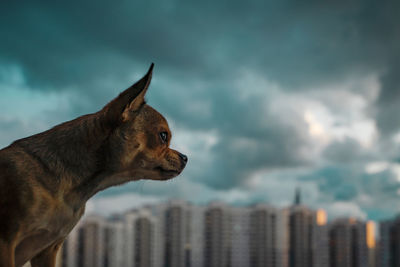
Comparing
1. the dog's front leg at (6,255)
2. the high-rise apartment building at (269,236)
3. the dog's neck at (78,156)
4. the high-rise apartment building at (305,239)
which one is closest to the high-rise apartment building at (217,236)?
the high-rise apartment building at (269,236)

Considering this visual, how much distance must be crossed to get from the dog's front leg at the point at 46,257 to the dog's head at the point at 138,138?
26 centimetres

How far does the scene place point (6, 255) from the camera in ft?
3.24

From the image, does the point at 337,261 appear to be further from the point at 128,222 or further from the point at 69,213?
the point at 69,213

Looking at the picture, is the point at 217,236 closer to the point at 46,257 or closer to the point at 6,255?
the point at 46,257

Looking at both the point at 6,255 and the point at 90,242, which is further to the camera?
the point at 90,242

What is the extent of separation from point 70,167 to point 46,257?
0.25 m

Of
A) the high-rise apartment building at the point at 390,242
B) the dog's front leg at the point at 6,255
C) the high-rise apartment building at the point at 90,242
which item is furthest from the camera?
the high-rise apartment building at the point at 390,242

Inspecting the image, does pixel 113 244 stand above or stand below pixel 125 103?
below

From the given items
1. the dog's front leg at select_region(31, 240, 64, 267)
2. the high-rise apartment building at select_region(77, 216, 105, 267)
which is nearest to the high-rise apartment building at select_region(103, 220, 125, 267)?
the high-rise apartment building at select_region(77, 216, 105, 267)

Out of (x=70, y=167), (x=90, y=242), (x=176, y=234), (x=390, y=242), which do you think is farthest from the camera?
(x=390, y=242)

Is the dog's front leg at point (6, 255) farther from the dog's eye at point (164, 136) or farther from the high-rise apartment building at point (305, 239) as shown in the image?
the high-rise apartment building at point (305, 239)

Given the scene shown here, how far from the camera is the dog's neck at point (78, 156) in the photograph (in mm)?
1100

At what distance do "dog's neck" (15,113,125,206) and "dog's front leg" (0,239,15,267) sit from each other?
16cm

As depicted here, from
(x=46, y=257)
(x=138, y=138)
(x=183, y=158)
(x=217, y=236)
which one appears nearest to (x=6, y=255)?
(x=46, y=257)
